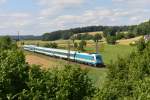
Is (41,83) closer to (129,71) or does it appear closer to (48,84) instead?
(48,84)

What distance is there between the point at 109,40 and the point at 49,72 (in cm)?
16731

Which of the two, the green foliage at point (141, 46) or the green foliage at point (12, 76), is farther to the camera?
the green foliage at point (141, 46)

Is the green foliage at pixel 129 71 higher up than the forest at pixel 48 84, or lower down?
lower down

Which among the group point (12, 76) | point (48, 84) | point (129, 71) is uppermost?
point (12, 76)

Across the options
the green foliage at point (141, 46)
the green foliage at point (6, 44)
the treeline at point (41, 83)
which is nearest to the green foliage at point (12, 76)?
the treeline at point (41, 83)

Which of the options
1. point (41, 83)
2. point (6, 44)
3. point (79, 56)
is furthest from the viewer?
point (6, 44)

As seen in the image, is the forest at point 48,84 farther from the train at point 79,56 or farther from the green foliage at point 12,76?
the train at point 79,56

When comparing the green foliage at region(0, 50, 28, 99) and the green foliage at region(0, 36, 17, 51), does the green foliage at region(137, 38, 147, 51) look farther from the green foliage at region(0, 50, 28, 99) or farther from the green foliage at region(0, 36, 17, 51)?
the green foliage at region(0, 50, 28, 99)

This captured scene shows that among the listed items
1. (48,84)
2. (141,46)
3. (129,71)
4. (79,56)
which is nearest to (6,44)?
(79,56)

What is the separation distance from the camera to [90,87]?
28.2 m

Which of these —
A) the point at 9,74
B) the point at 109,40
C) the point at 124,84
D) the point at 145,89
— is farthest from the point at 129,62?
the point at 109,40

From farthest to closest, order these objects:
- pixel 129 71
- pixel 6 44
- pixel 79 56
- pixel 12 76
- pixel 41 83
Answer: pixel 6 44 → pixel 79 56 → pixel 129 71 → pixel 12 76 → pixel 41 83

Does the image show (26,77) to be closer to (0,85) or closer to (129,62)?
(0,85)

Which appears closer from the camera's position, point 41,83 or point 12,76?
point 41,83
